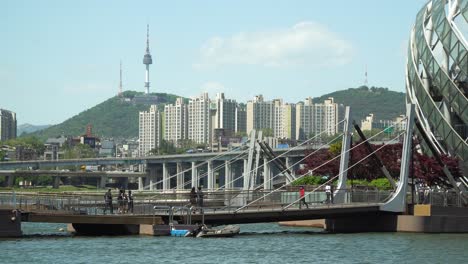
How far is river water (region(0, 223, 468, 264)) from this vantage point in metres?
48.3

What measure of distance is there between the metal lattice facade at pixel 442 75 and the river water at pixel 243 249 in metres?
17.9

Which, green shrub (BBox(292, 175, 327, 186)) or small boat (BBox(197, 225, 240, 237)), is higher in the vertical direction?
green shrub (BBox(292, 175, 327, 186))

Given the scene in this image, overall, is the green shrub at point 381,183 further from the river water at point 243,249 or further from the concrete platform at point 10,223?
the concrete platform at point 10,223

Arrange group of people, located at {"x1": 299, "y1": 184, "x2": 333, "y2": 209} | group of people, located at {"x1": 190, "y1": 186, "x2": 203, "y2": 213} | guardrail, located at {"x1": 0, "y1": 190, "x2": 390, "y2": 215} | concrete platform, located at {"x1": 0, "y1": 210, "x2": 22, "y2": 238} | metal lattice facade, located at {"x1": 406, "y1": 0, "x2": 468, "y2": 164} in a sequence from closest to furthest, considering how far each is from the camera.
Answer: concrete platform, located at {"x1": 0, "y1": 210, "x2": 22, "y2": 238} < guardrail, located at {"x1": 0, "y1": 190, "x2": 390, "y2": 215} < group of people, located at {"x1": 190, "y1": 186, "x2": 203, "y2": 213} < group of people, located at {"x1": 299, "y1": 184, "x2": 333, "y2": 209} < metal lattice facade, located at {"x1": 406, "y1": 0, "x2": 468, "y2": 164}

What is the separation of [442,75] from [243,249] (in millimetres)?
30003

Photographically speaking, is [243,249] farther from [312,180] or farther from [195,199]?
[312,180]

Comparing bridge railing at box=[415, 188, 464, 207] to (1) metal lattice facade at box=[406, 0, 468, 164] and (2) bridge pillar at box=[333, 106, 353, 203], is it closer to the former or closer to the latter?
(2) bridge pillar at box=[333, 106, 353, 203]

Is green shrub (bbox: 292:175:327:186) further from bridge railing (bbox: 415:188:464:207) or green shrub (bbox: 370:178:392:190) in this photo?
bridge railing (bbox: 415:188:464:207)

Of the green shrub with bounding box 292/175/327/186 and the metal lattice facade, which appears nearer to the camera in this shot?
the metal lattice facade

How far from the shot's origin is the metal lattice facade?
7775cm

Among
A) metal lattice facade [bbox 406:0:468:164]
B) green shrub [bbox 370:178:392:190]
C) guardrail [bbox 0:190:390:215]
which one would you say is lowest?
guardrail [bbox 0:190:390:215]

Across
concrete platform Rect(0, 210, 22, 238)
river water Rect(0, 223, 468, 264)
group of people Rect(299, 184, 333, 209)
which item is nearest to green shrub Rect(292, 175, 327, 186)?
group of people Rect(299, 184, 333, 209)

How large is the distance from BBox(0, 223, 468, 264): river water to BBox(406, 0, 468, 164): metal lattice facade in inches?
706

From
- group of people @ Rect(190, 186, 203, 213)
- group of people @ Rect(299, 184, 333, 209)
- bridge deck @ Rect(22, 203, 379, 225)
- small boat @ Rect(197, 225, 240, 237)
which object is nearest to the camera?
bridge deck @ Rect(22, 203, 379, 225)
